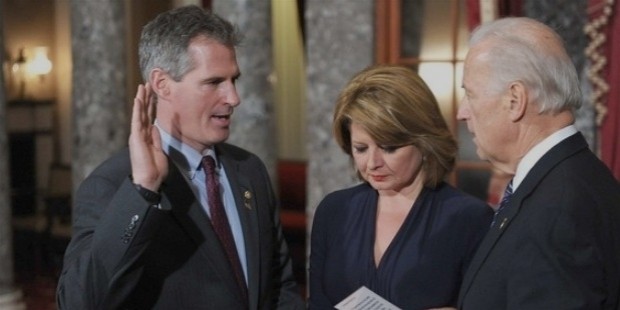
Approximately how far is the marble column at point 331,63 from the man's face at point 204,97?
117 inches

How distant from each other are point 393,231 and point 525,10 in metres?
2.73

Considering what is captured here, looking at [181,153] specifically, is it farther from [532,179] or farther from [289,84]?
[289,84]

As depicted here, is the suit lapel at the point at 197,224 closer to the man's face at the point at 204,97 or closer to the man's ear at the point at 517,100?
the man's face at the point at 204,97

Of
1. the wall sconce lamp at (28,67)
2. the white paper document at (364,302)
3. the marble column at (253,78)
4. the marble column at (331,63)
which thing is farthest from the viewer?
the wall sconce lamp at (28,67)

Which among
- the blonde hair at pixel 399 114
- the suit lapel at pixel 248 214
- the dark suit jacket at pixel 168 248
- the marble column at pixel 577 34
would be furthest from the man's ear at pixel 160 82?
the marble column at pixel 577 34

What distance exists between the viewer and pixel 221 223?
8.36 ft

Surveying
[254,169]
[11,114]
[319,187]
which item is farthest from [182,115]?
[11,114]

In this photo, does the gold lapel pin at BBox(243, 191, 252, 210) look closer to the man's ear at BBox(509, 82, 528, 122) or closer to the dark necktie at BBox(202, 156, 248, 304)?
the dark necktie at BBox(202, 156, 248, 304)

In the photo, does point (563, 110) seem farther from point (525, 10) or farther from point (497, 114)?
point (525, 10)

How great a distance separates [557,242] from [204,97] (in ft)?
3.23

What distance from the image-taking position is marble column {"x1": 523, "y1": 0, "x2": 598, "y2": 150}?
5074 mm

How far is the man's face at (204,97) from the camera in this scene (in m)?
2.49

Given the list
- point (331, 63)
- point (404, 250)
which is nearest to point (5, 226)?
point (331, 63)

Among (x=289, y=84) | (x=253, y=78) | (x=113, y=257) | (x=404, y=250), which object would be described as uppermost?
(x=253, y=78)
